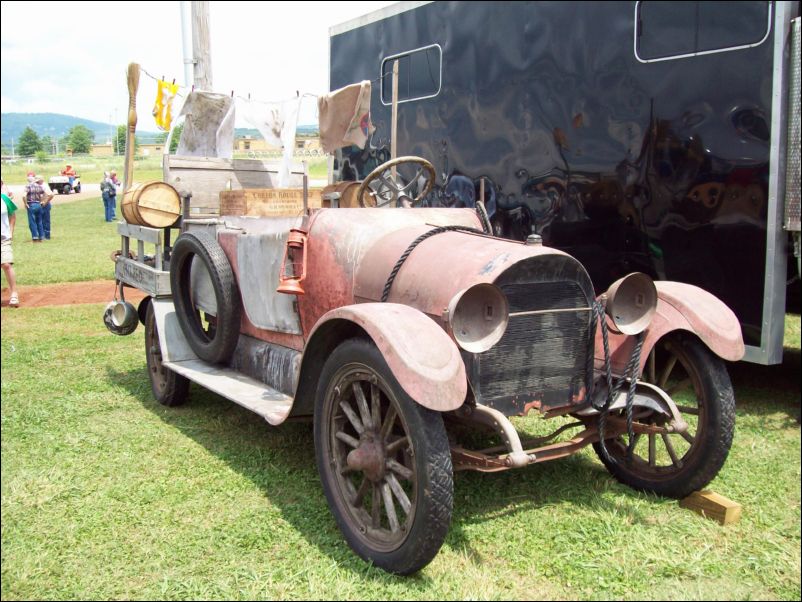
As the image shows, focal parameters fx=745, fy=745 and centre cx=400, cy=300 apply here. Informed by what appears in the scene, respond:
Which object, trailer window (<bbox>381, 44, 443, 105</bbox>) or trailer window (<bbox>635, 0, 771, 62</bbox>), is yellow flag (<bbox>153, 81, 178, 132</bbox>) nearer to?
trailer window (<bbox>381, 44, 443, 105</bbox>)

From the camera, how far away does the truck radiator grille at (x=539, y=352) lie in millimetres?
3045

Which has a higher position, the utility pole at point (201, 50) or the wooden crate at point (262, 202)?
the utility pole at point (201, 50)

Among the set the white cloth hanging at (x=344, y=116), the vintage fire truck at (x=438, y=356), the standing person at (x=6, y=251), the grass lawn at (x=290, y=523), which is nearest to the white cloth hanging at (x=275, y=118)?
the white cloth hanging at (x=344, y=116)

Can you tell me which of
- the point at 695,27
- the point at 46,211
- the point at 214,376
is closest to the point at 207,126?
the point at 214,376

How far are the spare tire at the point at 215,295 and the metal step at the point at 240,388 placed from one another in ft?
0.31

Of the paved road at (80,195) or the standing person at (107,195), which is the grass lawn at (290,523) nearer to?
the standing person at (107,195)

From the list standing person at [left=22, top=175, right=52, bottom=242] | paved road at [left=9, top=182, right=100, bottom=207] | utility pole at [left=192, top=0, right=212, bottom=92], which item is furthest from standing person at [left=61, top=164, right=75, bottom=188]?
utility pole at [left=192, top=0, right=212, bottom=92]

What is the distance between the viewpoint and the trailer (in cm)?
439

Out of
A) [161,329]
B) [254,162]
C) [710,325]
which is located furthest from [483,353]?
[254,162]

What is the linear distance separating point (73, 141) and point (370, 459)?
4.72 metres

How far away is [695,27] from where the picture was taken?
15.1ft

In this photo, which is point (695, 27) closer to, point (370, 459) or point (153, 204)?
point (370, 459)

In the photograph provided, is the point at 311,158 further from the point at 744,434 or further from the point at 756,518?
the point at 756,518

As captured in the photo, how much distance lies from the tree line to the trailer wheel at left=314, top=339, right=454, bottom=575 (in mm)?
3819
